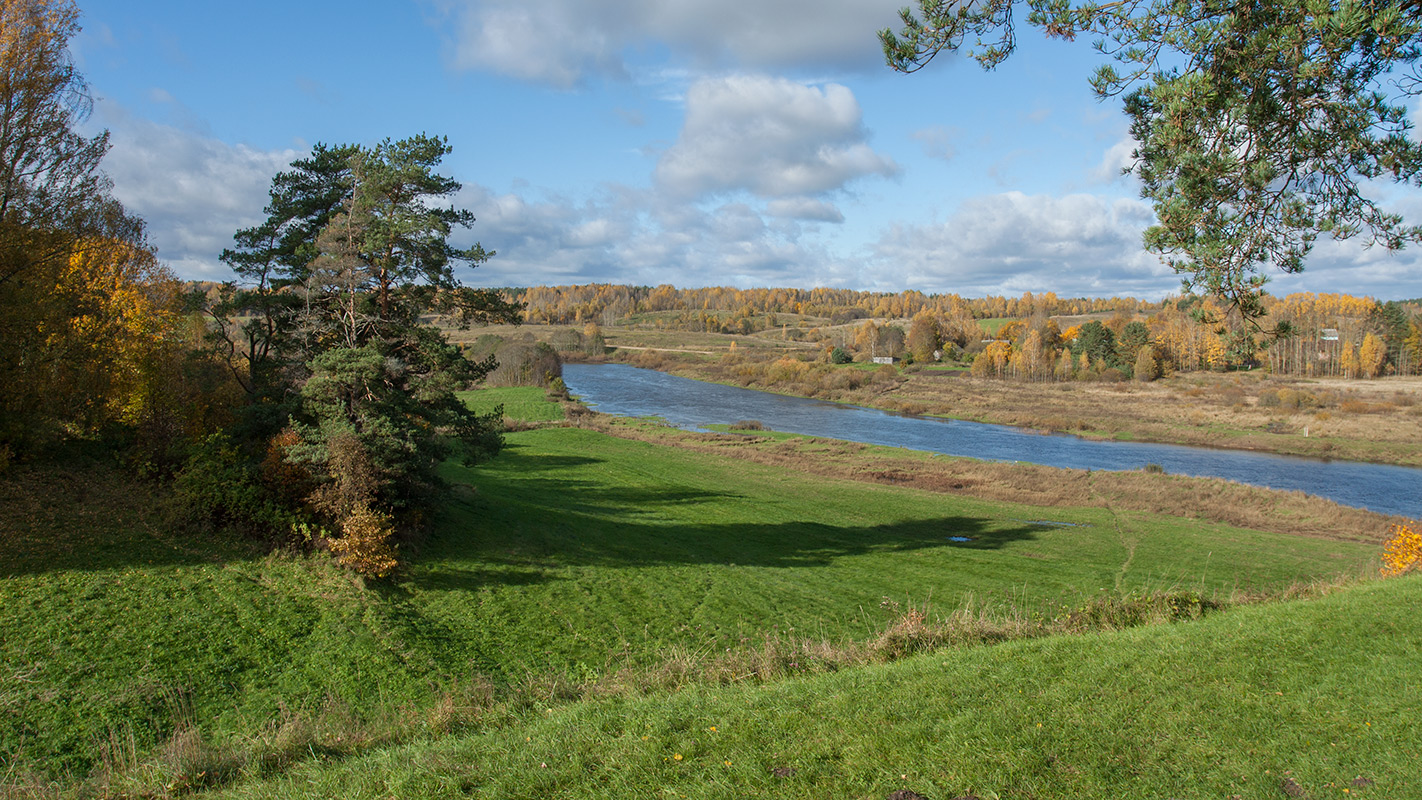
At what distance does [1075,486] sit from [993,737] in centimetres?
3545

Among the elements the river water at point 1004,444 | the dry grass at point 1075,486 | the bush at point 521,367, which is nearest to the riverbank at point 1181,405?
the river water at point 1004,444

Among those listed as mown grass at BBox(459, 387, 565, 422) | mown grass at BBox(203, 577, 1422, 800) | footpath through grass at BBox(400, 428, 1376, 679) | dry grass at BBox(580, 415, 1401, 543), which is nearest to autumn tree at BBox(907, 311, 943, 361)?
mown grass at BBox(459, 387, 565, 422)

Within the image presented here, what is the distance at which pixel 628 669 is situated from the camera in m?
9.54

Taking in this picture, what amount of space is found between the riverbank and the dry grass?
26.2 metres

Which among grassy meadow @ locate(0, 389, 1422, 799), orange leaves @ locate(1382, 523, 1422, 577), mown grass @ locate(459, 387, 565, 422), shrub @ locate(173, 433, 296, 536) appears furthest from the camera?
mown grass @ locate(459, 387, 565, 422)

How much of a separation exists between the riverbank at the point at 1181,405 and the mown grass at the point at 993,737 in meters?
62.2

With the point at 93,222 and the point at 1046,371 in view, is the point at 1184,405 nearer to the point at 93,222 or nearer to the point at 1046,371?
the point at 1046,371

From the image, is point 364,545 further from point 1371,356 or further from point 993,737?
point 1371,356

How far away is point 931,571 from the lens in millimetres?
20953

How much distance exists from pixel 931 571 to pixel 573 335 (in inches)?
5079

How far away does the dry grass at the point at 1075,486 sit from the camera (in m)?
32.1

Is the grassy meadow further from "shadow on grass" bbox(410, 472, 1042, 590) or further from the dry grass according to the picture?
the dry grass

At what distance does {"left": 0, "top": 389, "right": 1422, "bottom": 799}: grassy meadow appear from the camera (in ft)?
19.2

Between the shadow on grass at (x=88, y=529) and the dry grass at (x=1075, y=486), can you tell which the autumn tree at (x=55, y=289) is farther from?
the dry grass at (x=1075, y=486)
